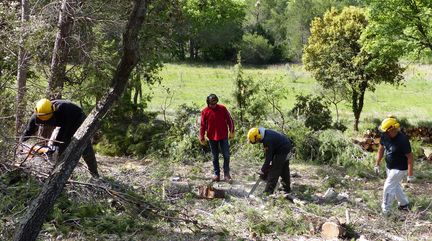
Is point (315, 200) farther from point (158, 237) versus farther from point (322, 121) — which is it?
point (322, 121)

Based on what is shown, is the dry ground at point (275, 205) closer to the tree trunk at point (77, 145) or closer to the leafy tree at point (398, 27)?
the tree trunk at point (77, 145)

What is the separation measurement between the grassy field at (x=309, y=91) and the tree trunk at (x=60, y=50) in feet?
27.0

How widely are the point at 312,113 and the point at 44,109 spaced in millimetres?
8006

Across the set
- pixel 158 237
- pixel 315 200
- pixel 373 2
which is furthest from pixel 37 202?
pixel 373 2

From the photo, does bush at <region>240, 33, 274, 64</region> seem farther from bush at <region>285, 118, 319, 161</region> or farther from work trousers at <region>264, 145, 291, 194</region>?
work trousers at <region>264, 145, 291, 194</region>

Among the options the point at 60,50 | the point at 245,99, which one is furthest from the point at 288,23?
the point at 60,50

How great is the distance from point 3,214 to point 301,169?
6524 millimetres

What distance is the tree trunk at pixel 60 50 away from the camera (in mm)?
10102

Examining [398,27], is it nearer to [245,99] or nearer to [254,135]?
[245,99]

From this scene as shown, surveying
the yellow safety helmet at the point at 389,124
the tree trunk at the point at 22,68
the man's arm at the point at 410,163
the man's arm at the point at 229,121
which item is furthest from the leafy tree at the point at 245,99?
the man's arm at the point at 410,163

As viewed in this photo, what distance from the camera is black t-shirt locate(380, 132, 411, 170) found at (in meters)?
7.39

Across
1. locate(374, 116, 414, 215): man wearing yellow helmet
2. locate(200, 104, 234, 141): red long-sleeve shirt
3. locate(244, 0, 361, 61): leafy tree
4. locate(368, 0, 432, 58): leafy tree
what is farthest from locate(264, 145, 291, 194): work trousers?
locate(244, 0, 361, 61): leafy tree

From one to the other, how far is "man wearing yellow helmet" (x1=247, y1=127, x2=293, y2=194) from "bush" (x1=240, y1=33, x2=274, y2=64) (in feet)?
130

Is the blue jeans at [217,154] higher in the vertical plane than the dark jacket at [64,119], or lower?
lower
